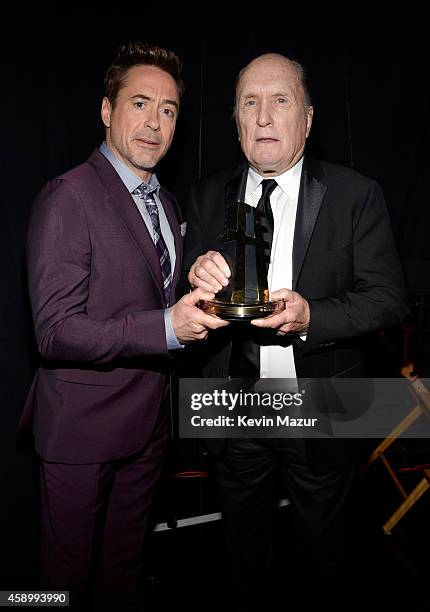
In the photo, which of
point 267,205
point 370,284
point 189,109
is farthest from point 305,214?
point 189,109

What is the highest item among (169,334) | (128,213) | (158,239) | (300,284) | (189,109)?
(189,109)

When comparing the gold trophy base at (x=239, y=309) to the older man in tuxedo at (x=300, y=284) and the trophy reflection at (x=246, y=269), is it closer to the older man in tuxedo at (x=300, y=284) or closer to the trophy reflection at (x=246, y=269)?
the trophy reflection at (x=246, y=269)

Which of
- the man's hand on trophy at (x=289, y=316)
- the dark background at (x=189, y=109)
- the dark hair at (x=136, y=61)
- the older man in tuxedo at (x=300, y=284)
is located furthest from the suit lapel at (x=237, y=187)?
the dark background at (x=189, y=109)

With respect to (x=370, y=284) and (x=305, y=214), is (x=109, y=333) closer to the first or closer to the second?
(x=305, y=214)

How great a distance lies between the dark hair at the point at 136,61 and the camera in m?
1.95

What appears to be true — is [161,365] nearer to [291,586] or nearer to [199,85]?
[291,586]

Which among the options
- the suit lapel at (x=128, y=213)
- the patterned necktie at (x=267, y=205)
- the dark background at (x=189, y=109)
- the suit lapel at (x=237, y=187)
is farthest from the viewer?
the dark background at (x=189, y=109)

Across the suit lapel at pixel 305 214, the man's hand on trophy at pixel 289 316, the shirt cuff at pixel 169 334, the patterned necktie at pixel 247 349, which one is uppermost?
the suit lapel at pixel 305 214

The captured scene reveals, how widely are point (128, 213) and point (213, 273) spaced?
15.3 inches

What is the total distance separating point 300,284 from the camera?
1.87 m

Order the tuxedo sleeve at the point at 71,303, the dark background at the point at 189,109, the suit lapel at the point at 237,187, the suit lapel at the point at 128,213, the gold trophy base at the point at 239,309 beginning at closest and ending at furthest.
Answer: the gold trophy base at the point at 239,309
the tuxedo sleeve at the point at 71,303
the suit lapel at the point at 128,213
the suit lapel at the point at 237,187
the dark background at the point at 189,109

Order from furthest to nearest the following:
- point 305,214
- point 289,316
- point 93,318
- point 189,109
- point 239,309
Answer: point 189,109, point 305,214, point 93,318, point 289,316, point 239,309

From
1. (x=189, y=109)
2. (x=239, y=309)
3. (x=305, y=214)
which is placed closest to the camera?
(x=239, y=309)

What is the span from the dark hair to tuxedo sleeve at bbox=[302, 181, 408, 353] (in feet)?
2.77
